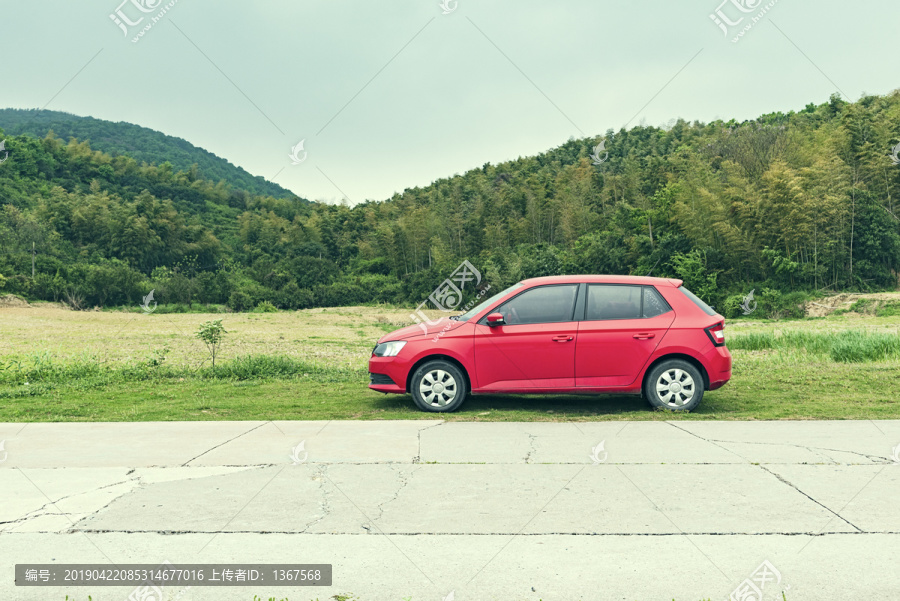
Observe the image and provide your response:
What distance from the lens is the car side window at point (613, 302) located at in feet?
28.5

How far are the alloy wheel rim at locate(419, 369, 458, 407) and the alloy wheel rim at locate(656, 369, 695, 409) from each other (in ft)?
7.95

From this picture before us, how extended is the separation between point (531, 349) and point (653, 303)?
1571 mm

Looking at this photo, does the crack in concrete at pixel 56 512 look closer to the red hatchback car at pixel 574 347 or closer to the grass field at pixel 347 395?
the grass field at pixel 347 395

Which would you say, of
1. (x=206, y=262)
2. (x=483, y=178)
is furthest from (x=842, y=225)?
(x=206, y=262)

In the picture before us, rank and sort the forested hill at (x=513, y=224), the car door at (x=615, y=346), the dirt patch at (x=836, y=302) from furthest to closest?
the forested hill at (x=513, y=224) → the dirt patch at (x=836, y=302) → the car door at (x=615, y=346)

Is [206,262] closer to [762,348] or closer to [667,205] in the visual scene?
[667,205]

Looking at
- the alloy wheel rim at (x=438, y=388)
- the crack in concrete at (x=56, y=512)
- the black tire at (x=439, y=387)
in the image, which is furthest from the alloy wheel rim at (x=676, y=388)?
the crack in concrete at (x=56, y=512)

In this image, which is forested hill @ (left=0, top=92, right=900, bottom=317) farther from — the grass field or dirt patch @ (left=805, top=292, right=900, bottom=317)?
the grass field

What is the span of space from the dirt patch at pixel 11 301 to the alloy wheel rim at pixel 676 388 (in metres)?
68.9

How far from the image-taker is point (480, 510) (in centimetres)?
471

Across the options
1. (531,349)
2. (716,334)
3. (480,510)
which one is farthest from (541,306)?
(480,510)

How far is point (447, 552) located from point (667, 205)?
6314cm

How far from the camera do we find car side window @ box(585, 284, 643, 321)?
8680mm

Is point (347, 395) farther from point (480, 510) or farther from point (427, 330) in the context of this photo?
point (480, 510)
